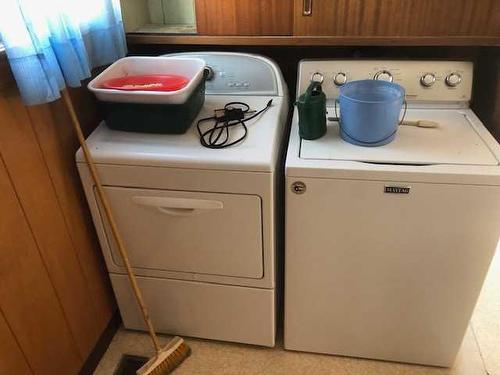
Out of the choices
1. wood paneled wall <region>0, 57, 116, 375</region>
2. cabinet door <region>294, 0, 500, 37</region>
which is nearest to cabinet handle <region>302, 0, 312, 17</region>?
cabinet door <region>294, 0, 500, 37</region>

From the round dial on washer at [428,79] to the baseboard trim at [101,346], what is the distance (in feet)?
5.03

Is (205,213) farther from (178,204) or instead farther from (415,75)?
(415,75)

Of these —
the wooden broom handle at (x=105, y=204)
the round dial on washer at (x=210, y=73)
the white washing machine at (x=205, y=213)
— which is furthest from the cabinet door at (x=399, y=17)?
the wooden broom handle at (x=105, y=204)

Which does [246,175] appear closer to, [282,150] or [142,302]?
[282,150]

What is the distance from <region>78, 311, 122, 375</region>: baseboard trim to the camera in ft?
5.22

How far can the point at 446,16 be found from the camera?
1.39 m

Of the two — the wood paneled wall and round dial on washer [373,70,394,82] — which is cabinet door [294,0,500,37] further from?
the wood paneled wall

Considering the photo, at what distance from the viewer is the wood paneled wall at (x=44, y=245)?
3.77ft

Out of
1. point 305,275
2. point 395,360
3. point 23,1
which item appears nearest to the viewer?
point 23,1

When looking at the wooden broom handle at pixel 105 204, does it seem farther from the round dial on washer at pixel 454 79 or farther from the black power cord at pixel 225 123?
the round dial on washer at pixel 454 79

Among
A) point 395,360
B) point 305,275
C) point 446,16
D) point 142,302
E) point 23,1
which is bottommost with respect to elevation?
point 395,360

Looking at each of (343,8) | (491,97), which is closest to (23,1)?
(343,8)

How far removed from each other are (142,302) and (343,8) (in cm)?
124

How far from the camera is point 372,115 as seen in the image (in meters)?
1.25
